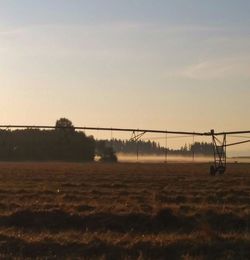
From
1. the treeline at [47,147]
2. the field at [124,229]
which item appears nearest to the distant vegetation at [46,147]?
the treeline at [47,147]

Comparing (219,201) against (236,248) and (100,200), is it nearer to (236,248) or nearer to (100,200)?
(100,200)

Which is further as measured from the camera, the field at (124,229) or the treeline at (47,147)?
the treeline at (47,147)

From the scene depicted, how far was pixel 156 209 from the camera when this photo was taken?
76.5ft

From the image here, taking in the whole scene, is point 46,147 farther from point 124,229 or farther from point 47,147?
point 124,229

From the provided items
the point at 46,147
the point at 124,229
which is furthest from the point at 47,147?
the point at 124,229

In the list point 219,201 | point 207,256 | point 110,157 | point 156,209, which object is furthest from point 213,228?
point 110,157

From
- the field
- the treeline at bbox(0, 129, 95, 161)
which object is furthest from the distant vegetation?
the field

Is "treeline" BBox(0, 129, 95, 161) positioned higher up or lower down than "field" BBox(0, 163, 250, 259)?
higher up

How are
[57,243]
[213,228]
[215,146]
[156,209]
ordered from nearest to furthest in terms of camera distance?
[57,243] < [213,228] < [156,209] < [215,146]

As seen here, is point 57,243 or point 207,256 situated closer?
point 207,256

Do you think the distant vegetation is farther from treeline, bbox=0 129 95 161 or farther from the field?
the field

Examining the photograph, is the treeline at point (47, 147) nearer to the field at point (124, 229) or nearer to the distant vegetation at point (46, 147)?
the distant vegetation at point (46, 147)

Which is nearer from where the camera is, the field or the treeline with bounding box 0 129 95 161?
the field

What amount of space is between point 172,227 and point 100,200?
8459 mm
